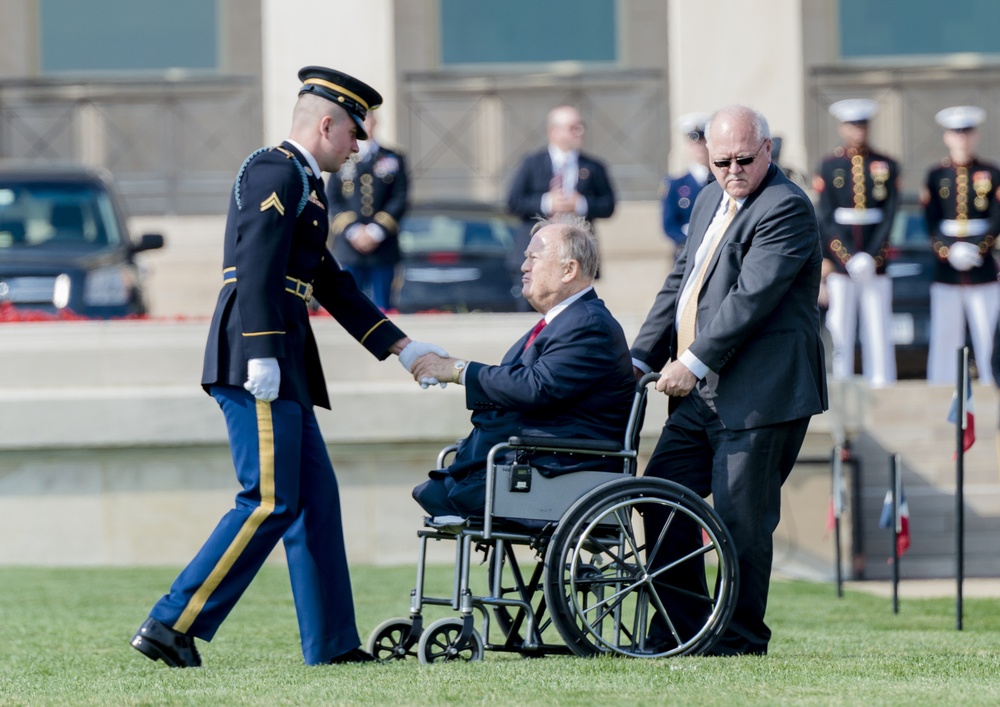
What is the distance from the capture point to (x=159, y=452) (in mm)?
11648

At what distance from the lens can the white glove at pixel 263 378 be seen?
21.2ft

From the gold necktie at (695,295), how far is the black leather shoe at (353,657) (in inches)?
61.3

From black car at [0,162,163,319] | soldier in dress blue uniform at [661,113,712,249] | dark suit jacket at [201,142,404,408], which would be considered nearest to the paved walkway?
soldier in dress blue uniform at [661,113,712,249]

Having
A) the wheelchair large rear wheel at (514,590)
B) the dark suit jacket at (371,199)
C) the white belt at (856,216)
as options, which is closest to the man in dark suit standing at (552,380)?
the wheelchair large rear wheel at (514,590)

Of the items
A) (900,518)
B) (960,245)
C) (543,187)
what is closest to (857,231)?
(960,245)

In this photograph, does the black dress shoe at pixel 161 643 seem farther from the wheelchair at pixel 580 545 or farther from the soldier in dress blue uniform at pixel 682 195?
the soldier in dress blue uniform at pixel 682 195

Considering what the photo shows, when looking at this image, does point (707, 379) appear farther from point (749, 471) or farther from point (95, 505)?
point (95, 505)

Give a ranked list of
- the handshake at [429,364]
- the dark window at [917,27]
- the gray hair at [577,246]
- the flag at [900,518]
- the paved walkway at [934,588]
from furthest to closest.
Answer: the dark window at [917,27]
the paved walkway at [934,588]
the flag at [900,518]
the handshake at [429,364]
the gray hair at [577,246]

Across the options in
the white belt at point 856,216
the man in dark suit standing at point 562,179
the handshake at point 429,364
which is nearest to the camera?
the handshake at point 429,364

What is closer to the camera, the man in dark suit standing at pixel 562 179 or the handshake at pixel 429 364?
the handshake at pixel 429 364

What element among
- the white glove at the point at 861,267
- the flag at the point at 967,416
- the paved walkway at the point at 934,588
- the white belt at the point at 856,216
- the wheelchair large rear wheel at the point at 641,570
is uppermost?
the white belt at the point at 856,216

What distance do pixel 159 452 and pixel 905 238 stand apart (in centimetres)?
721

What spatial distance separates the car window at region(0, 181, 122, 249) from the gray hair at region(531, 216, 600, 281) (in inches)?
336

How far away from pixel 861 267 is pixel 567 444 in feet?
24.0
